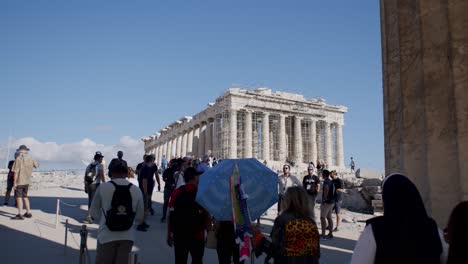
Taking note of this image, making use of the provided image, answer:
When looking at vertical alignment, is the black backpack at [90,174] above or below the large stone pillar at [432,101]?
below

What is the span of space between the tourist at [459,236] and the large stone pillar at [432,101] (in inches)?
91.4

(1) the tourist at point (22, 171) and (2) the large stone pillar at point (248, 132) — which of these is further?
(2) the large stone pillar at point (248, 132)

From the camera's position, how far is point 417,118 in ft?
15.3

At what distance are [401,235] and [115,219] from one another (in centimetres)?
300

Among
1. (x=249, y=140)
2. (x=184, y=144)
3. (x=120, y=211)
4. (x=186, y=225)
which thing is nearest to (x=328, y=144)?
(x=249, y=140)

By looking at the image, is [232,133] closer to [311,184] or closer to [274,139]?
[274,139]

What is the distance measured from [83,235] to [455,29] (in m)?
4.90

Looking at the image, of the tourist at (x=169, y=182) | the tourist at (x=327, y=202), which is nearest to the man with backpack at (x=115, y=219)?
the tourist at (x=169, y=182)

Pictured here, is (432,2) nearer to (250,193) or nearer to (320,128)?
(250,193)

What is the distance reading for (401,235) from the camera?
7.47ft

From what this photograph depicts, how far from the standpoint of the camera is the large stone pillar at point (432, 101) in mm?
4219

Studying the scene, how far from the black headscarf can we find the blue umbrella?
9.40 ft

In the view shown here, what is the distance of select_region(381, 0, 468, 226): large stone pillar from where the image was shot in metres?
4.22

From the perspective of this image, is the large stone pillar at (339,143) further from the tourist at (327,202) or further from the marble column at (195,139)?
the tourist at (327,202)
